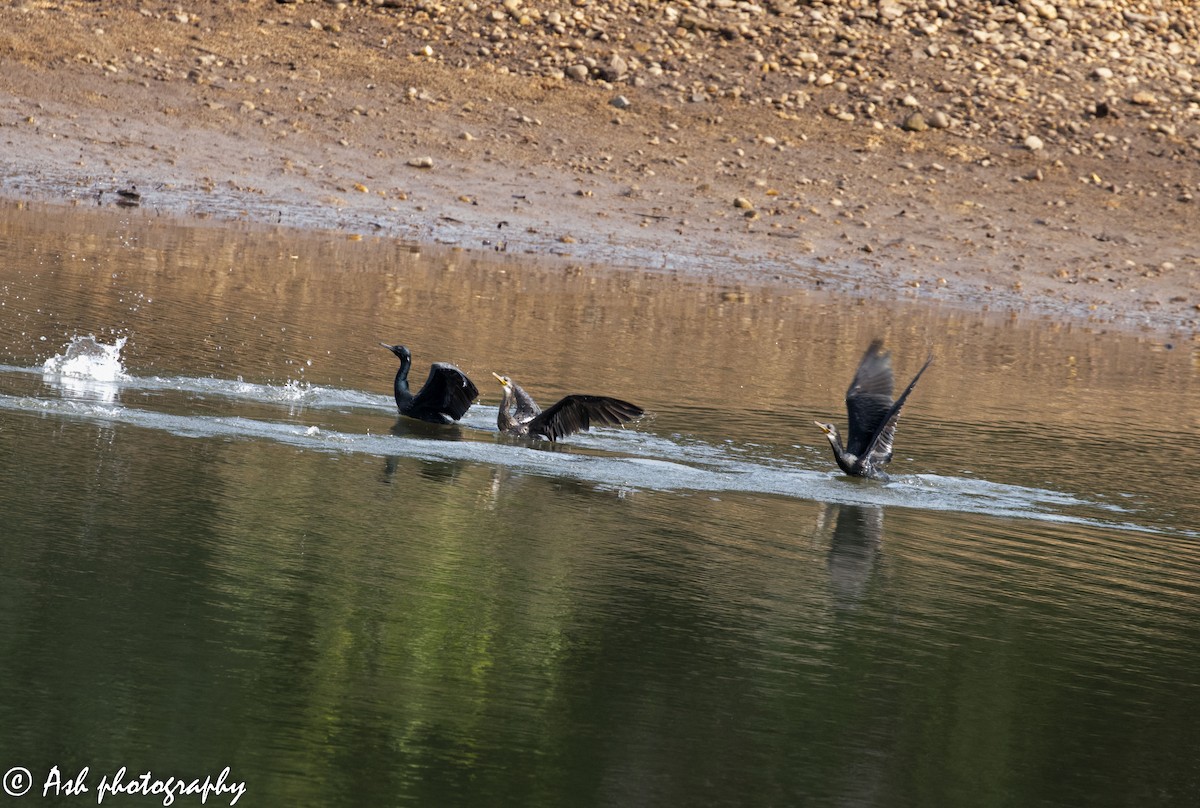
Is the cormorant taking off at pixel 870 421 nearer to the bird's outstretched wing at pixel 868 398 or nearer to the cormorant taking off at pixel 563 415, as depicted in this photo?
the bird's outstretched wing at pixel 868 398

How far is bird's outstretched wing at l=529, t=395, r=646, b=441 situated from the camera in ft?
39.3

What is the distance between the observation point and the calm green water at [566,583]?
6.23 m

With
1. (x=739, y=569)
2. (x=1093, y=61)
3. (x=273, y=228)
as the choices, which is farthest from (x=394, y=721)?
(x=1093, y=61)

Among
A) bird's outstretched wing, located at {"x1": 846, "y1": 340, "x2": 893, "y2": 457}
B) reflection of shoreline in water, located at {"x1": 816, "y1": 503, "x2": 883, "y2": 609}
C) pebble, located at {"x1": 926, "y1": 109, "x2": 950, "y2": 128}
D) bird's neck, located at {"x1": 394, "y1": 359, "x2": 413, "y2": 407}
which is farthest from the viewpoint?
pebble, located at {"x1": 926, "y1": 109, "x2": 950, "y2": 128}

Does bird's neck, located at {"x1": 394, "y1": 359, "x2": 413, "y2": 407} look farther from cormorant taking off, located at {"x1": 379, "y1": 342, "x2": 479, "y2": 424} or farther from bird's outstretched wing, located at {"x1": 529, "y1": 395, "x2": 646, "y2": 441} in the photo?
bird's outstretched wing, located at {"x1": 529, "y1": 395, "x2": 646, "y2": 441}

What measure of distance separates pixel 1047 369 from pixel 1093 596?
32.5 feet

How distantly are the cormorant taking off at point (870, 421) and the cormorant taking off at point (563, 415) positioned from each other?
1291 mm

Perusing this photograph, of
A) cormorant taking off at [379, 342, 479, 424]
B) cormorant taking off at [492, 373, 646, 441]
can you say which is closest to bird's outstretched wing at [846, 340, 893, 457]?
cormorant taking off at [492, 373, 646, 441]

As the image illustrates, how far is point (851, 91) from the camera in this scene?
32.2 meters

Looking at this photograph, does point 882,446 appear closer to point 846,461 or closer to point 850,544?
point 846,461

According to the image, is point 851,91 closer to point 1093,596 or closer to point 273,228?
point 273,228

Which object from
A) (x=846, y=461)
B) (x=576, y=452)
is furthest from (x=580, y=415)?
(x=846, y=461)

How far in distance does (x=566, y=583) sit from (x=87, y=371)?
5.32 meters

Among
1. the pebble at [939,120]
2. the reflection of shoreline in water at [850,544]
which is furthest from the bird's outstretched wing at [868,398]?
the pebble at [939,120]
